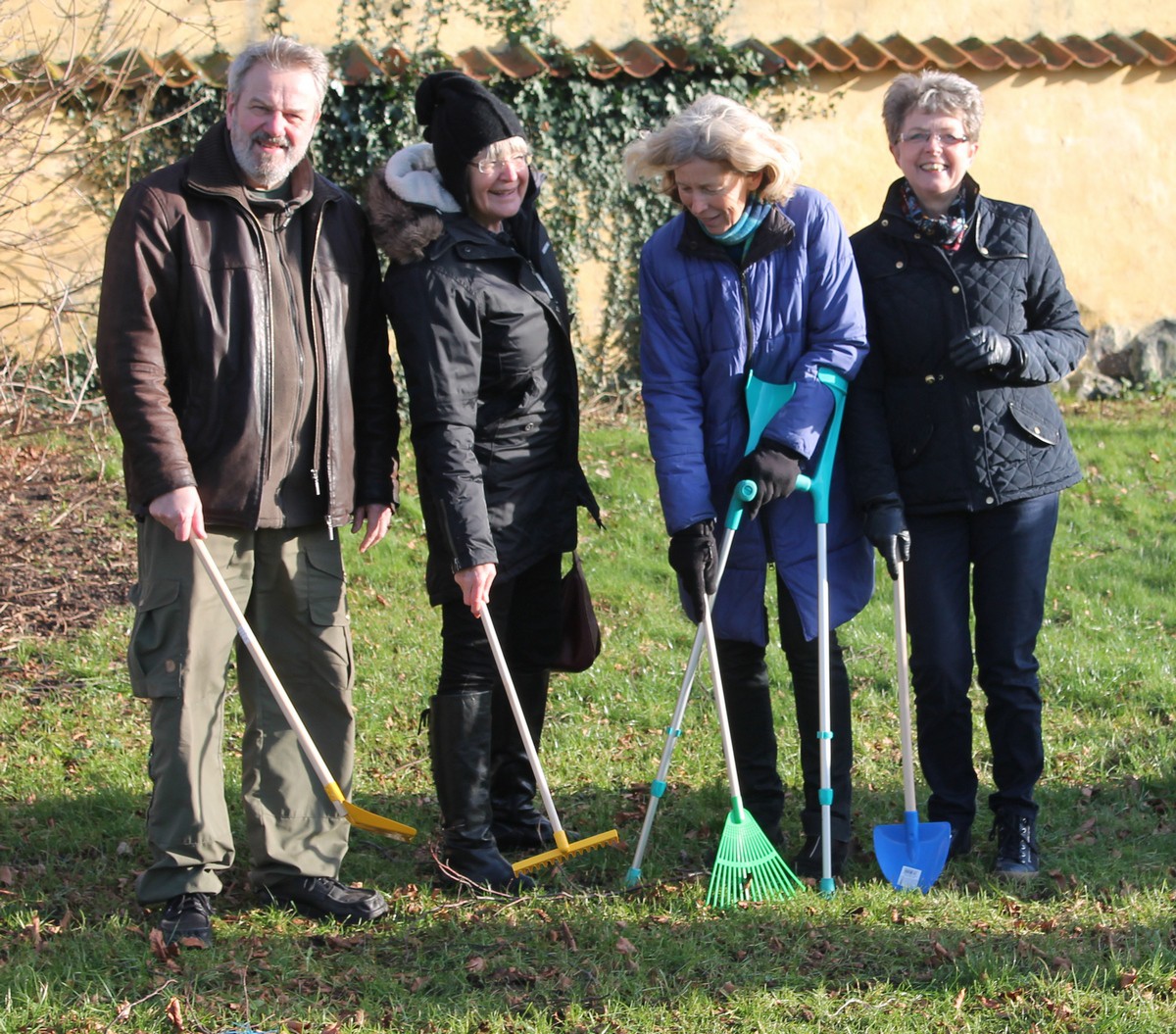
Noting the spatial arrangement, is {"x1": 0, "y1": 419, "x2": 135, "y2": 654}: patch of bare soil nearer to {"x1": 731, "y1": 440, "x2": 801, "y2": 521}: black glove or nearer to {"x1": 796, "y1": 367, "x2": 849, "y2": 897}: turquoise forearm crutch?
{"x1": 731, "y1": 440, "x2": 801, "y2": 521}: black glove

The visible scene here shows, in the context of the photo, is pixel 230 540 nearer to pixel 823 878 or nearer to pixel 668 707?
pixel 823 878

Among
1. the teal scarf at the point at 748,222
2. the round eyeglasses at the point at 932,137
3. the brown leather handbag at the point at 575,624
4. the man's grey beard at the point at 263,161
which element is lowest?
the brown leather handbag at the point at 575,624

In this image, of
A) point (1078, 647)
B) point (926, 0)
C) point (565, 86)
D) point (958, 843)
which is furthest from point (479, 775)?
point (926, 0)

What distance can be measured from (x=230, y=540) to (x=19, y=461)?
12.4 ft

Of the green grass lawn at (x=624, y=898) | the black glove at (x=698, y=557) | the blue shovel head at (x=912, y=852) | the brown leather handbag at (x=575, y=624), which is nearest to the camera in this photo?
the green grass lawn at (x=624, y=898)

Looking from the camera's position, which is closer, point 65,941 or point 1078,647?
point 65,941

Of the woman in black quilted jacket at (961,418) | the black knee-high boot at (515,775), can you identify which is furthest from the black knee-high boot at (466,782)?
the woman in black quilted jacket at (961,418)

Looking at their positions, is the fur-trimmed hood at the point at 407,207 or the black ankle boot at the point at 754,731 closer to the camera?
the fur-trimmed hood at the point at 407,207

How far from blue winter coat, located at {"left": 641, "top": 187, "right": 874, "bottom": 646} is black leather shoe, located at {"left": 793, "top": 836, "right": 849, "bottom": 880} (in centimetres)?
65

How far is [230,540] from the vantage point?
3.50 metres

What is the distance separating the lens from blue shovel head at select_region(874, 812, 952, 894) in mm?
3781

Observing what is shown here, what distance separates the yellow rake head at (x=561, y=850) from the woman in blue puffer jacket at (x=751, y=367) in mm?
570

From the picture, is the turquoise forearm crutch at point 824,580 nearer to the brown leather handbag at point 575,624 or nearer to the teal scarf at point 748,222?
the teal scarf at point 748,222

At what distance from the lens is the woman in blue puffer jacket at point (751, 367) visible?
357 cm
